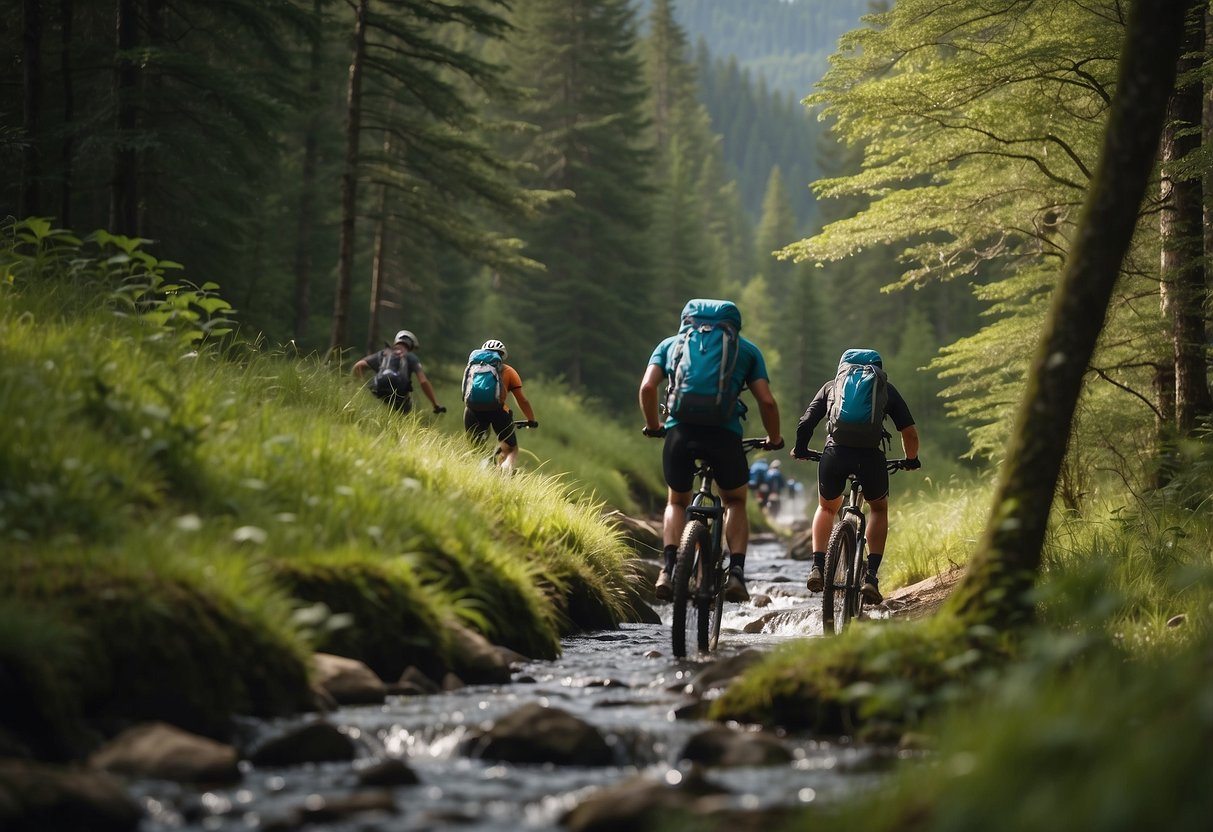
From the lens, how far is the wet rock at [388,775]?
4590mm

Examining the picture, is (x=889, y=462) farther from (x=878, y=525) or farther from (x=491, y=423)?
(x=491, y=423)

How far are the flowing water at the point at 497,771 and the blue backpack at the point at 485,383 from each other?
582 cm

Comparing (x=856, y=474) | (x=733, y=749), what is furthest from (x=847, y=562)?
(x=733, y=749)

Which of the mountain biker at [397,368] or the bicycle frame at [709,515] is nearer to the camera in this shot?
the bicycle frame at [709,515]

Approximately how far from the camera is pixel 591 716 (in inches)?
235

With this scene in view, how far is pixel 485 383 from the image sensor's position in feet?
42.8

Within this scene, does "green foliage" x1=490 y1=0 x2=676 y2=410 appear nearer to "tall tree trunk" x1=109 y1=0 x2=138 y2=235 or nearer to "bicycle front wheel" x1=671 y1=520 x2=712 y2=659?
"tall tree trunk" x1=109 y1=0 x2=138 y2=235

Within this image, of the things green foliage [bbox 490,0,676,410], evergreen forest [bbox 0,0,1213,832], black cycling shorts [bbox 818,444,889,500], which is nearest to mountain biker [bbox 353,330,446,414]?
evergreen forest [bbox 0,0,1213,832]

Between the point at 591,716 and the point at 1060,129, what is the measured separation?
8.70m

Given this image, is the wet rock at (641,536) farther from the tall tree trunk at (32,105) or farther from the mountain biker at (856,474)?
the tall tree trunk at (32,105)

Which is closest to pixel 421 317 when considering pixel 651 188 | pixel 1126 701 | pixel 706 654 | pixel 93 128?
pixel 651 188

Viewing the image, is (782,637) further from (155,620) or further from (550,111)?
(550,111)

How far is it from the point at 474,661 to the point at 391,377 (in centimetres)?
751

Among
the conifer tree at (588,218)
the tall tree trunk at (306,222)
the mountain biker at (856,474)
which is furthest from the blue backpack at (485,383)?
the conifer tree at (588,218)
